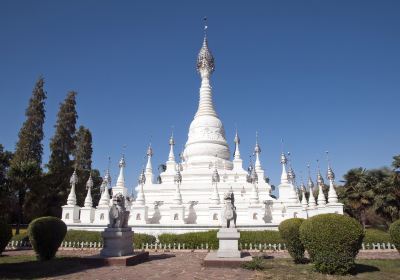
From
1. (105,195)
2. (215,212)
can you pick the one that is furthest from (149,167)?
(215,212)

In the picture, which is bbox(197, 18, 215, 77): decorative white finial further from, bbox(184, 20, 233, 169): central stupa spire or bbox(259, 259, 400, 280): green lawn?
bbox(259, 259, 400, 280): green lawn

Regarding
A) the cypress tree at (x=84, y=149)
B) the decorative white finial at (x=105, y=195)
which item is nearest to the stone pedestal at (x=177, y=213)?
the decorative white finial at (x=105, y=195)

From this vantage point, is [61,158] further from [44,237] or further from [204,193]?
[44,237]

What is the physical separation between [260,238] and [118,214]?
460 inches

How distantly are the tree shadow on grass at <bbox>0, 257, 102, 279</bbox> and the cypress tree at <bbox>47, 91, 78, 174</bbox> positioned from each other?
106ft

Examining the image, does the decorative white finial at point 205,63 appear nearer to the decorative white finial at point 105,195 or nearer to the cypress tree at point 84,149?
A: the cypress tree at point 84,149

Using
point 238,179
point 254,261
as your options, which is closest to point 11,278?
point 254,261

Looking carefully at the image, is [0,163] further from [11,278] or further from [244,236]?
[244,236]

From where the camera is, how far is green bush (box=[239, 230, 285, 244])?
23.6 m

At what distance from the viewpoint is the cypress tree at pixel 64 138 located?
47.2 m

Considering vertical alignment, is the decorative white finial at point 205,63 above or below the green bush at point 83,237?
above

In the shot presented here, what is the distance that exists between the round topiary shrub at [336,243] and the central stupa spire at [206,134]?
33.2 meters

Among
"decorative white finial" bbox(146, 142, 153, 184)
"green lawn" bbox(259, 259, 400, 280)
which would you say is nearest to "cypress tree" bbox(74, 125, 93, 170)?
"decorative white finial" bbox(146, 142, 153, 184)

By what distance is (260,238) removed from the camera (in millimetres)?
23859
